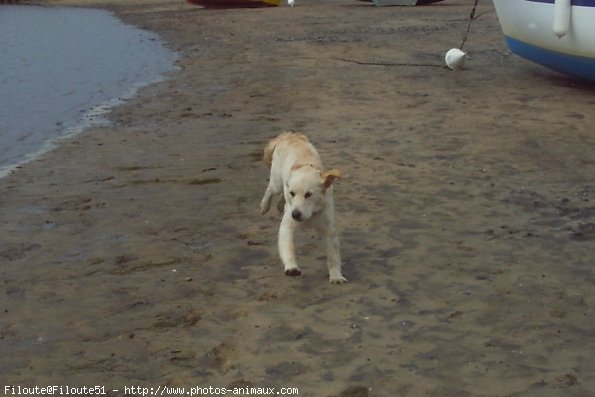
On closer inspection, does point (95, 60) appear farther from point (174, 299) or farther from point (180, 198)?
point (174, 299)

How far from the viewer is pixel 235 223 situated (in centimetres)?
775

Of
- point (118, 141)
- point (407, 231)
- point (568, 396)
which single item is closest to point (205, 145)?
point (118, 141)

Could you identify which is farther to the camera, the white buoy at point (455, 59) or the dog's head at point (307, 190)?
the white buoy at point (455, 59)

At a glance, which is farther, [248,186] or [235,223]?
[248,186]

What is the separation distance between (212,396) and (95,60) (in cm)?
1876

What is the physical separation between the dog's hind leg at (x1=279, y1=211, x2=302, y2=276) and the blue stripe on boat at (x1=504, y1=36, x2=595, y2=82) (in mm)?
7857

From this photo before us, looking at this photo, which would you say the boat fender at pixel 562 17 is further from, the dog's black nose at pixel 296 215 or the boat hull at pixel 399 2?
the boat hull at pixel 399 2

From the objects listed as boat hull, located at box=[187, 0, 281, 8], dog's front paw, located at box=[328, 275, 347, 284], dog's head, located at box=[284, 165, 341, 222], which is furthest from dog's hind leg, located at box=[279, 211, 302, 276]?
boat hull, located at box=[187, 0, 281, 8]

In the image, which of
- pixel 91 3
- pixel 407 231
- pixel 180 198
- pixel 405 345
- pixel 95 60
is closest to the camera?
pixel 405 345

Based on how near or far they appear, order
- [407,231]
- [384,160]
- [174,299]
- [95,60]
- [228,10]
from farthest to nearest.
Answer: [228,10] < [95,60] < [384,160] < [407,231] < [174,299]

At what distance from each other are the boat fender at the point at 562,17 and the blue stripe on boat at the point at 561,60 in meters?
0.42

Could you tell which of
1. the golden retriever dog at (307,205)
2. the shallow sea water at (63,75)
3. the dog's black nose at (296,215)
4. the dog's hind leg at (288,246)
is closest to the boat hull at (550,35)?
the shallow sea water at (63,75)

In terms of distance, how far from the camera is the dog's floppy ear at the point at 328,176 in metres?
6.07

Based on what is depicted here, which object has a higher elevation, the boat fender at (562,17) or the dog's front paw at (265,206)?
the boat fender at (562,17)
